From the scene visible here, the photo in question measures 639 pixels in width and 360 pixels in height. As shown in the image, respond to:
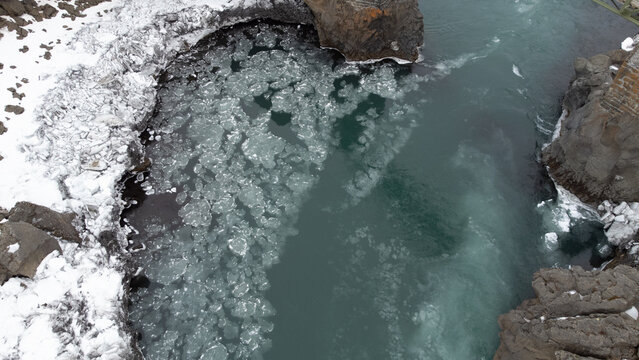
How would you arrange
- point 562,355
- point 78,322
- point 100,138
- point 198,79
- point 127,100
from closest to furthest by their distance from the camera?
point 562,355, point 78,322, point 100,138, point 127,100, point 198,79

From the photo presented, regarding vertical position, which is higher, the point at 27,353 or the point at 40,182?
the point at 40,182

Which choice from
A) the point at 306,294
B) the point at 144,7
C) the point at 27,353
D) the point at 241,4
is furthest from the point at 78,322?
the point at 241,4

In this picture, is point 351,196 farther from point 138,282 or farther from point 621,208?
point 621,208

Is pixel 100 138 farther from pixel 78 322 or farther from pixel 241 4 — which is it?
pixel 241 4

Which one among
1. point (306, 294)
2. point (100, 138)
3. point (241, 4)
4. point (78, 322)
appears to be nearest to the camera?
point (78, 322)

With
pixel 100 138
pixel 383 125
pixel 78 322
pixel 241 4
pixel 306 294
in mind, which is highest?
pixel 241 4

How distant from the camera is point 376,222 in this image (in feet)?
63.7

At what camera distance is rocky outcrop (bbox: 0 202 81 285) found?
15195mm

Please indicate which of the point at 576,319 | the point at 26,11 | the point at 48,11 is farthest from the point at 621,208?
the point at 26,11

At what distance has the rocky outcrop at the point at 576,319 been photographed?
1356 centimetres

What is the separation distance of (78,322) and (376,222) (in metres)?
12.7

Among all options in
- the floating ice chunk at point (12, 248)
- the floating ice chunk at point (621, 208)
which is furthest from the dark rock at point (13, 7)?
the floating ice chunk at point (621, 208)

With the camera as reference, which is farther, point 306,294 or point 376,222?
point 376,222

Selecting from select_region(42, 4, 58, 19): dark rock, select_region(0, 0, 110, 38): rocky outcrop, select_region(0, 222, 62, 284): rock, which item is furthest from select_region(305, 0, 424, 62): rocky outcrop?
select_region(0, 222, 62, 284): rock
